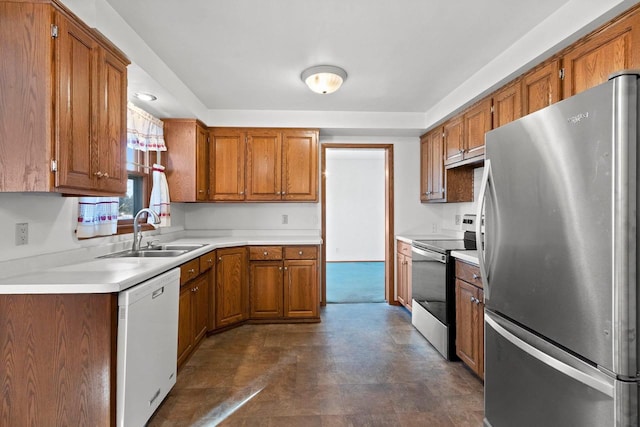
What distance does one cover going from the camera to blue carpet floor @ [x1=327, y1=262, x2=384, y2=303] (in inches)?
179

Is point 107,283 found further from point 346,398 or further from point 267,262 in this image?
point 267,262

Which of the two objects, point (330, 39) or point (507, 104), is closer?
point (330, 39)

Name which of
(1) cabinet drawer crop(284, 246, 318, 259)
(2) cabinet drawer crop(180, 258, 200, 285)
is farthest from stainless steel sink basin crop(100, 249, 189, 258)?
(1) cabinet drawer crop(284, 246, 318, 259)

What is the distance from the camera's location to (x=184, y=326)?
2465mm

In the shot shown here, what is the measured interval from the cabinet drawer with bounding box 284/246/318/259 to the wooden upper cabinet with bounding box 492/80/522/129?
2068 mm

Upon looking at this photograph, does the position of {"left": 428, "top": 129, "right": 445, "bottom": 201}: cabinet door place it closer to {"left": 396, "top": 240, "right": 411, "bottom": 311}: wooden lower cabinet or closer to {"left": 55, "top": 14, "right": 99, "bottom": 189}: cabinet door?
{"left": 396, "top": 240, "right": 411, "bottom": 311}: wooden lower cabinet

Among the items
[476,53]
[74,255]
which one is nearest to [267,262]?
[74,255]

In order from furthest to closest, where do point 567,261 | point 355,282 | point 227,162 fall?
1. point 355,282
2. point 227,162
3. point 567,261

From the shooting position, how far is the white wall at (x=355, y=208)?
748 cm

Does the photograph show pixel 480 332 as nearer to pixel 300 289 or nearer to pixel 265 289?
pixel 300 289

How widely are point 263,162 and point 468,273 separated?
245cm

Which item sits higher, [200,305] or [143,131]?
[143,131]

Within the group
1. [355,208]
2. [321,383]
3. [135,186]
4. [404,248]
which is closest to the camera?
[321,383]

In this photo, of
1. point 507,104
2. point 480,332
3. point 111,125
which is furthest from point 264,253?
point 507,104
